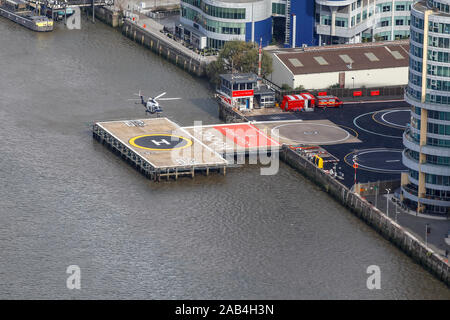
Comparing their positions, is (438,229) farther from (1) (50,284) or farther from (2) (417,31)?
(1) (50,284)

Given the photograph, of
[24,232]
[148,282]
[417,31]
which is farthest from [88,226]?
[417,31]

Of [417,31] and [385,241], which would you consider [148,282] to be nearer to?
[385,241]

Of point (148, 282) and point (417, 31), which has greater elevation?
point (417, 31)

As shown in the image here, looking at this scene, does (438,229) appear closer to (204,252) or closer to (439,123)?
(439,123)

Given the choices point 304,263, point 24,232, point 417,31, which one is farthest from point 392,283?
point 24,232

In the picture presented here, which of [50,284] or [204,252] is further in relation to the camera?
[204,252]

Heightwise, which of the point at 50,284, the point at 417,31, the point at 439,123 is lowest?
the point at 50,284

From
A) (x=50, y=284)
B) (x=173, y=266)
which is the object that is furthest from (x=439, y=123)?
(x=50, y=284)

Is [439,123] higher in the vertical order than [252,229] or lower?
higher

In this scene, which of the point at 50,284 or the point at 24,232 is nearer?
the point at 50,284
